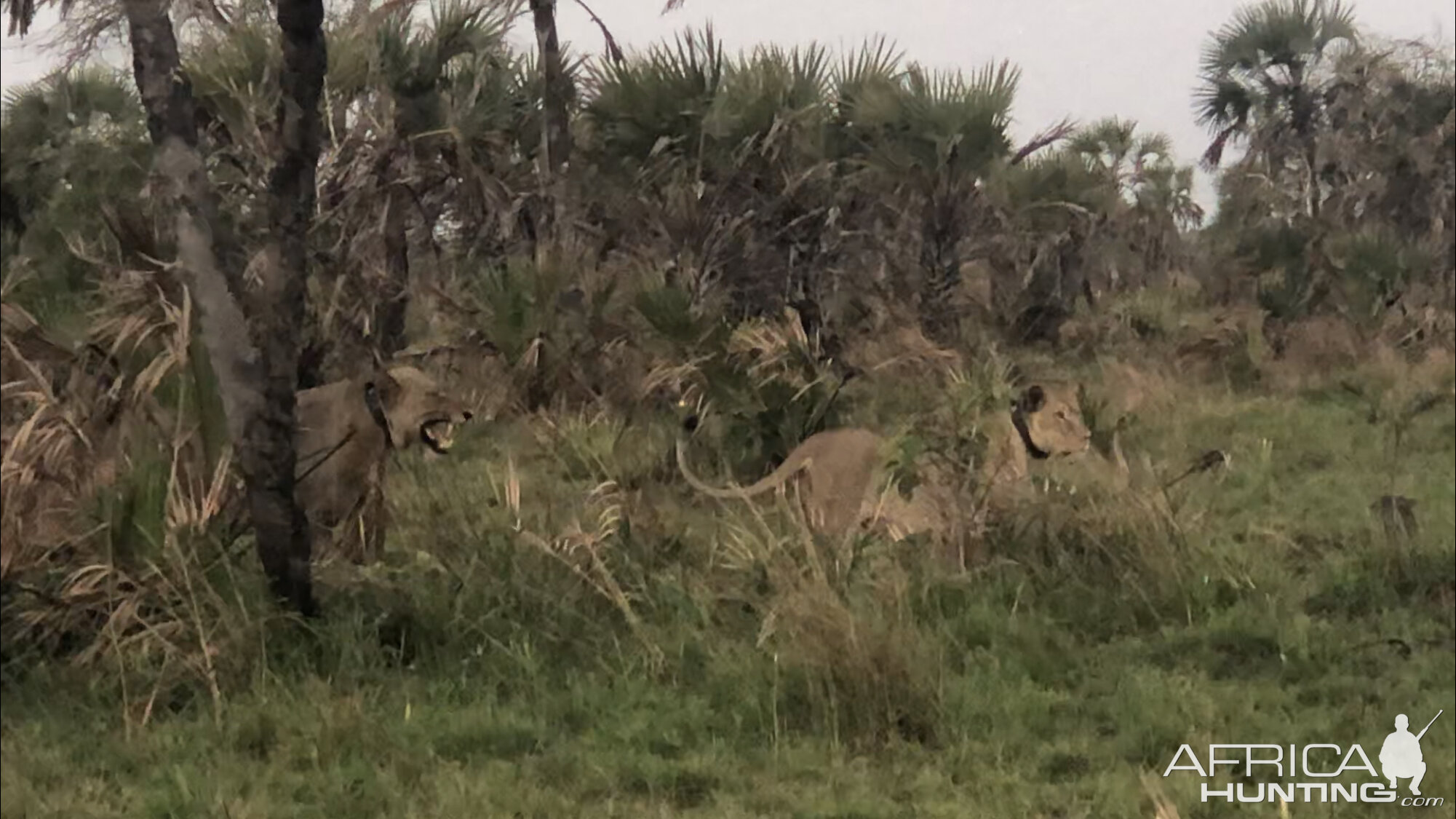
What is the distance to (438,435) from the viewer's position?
→ 160 inches

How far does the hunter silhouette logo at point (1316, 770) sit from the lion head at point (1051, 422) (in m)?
1.44

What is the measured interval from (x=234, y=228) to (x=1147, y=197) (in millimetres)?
2633

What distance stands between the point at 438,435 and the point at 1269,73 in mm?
2680

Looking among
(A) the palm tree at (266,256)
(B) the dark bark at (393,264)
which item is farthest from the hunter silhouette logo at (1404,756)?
(B) the dark bark at (393,264)

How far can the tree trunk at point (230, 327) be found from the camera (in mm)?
2922

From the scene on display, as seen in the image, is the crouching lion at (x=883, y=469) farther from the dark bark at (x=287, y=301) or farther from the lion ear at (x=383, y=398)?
the dark bark at (x=287, y=301)

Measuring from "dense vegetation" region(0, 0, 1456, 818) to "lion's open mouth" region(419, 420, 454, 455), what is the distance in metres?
0.05

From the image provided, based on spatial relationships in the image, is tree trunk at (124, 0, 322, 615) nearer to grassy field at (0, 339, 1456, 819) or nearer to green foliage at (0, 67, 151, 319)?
grassy field at (0, 339, 1456, 819)

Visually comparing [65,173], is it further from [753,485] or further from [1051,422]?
[1051,422]

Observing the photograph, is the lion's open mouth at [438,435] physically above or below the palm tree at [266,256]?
below

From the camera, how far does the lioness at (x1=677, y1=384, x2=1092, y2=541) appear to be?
368 cm

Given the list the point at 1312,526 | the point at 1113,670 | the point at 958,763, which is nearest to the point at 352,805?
the point at 958,763

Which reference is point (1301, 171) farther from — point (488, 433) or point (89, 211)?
point (89, 211)

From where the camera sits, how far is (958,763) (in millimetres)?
2576
